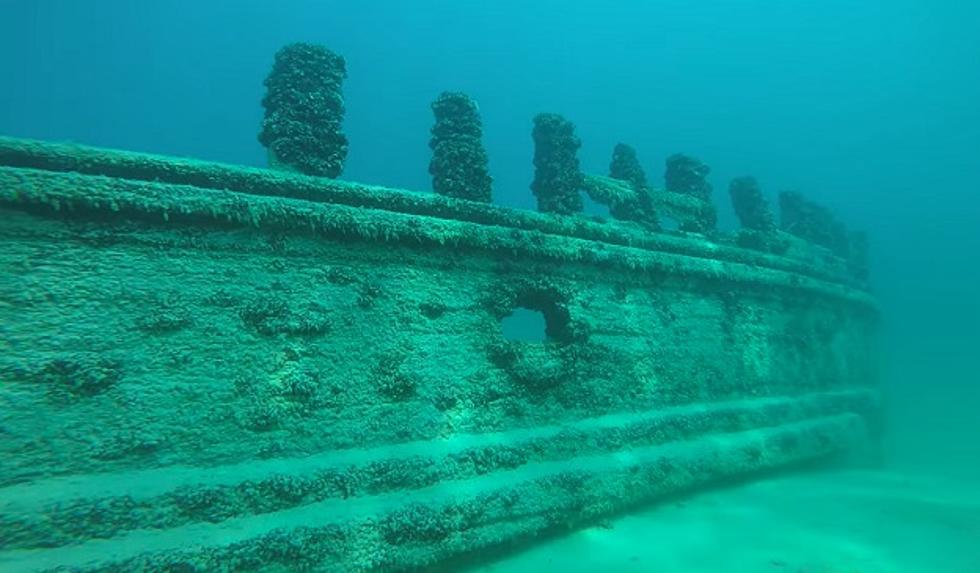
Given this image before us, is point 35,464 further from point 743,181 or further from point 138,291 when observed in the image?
point 743,181

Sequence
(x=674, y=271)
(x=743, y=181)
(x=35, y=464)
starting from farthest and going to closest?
(x=743, y=181) < (x=674, y=271) < (x=35, y=464)

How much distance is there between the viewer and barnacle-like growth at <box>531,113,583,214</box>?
277 inches

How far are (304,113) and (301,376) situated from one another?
9.18 feet

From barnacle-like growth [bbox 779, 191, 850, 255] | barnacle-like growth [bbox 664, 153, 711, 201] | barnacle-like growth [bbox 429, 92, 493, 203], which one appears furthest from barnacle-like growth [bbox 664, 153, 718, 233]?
barnacle-like growth [bbox 429, 92, 493, 203]

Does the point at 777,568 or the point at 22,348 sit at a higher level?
the point at 22,348

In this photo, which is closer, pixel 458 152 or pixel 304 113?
pixel 304 113

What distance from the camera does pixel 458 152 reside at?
622cm

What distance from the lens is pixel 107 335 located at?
11.7ft

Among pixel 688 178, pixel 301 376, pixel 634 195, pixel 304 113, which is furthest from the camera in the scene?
pixel 688 178

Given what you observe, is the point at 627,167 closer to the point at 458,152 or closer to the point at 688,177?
the point at 688,177

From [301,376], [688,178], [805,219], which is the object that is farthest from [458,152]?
[805,219]

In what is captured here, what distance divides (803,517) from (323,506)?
5.58m

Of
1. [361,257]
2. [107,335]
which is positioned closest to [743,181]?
[361,257]

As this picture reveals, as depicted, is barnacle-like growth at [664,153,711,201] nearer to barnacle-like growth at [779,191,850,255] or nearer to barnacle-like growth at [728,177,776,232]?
barnacle-like growth at [728,177,776,232]
